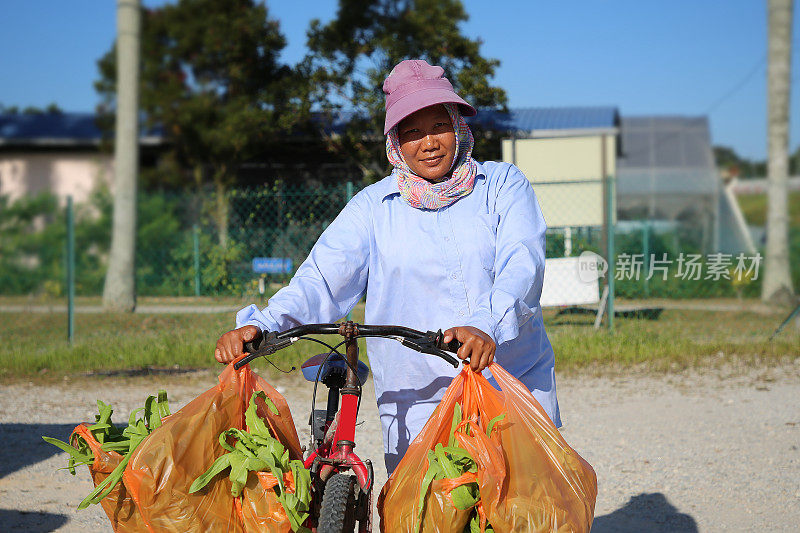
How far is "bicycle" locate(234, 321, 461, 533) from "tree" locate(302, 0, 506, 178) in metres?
Answer: 12.2

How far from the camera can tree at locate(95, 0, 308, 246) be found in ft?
53.2

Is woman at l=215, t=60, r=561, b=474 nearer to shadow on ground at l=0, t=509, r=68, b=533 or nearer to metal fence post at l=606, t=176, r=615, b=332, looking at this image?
Result: shadow on ground at l=0, t=509, r=68, b=533

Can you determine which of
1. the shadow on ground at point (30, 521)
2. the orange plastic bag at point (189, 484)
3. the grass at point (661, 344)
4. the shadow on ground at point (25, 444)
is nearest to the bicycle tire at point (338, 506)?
the orange plastic bag at point (189, 484)

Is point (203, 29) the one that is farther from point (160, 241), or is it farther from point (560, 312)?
point (560, 312)

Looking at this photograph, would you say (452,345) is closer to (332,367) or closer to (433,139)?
(332,367)

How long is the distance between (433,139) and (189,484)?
1.31 metres

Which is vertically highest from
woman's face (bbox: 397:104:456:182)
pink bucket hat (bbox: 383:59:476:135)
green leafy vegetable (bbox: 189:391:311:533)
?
pink bucket hat (bbox: 383:59:476:135)

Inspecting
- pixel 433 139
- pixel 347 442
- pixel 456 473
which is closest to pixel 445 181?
pixel 433 139

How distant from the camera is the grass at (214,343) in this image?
9047mm

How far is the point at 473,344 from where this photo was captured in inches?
88.7

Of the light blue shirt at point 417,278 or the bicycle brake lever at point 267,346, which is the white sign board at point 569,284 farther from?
the bicycle brake lever at point 267,346

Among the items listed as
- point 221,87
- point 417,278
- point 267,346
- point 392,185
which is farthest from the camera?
point 221,87

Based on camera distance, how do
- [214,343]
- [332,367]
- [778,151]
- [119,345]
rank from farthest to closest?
1. [778,151]
2. [119,345]
3. [214,343]
4. [332,367]

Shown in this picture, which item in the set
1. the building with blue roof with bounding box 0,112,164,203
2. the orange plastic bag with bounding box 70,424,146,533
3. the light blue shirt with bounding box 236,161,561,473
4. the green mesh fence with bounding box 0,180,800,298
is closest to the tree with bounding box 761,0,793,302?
the green mesh fence with bounding box 0,180,800,298
